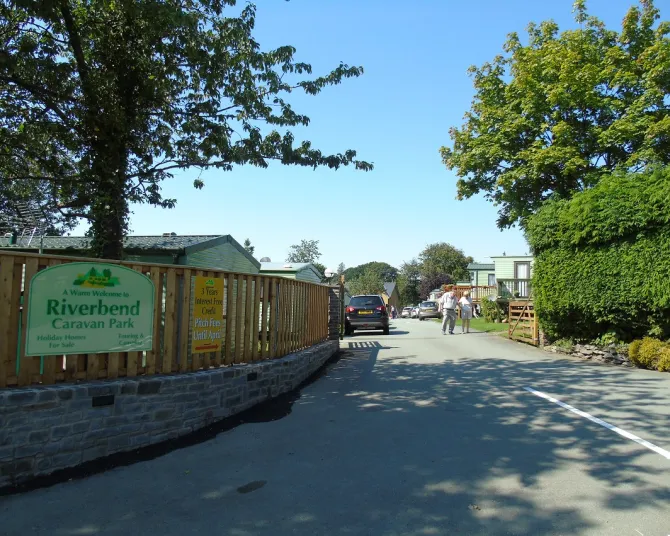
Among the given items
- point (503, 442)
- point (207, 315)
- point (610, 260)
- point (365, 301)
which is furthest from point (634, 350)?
point (365, 301)

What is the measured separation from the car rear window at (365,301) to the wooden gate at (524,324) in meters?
5.71

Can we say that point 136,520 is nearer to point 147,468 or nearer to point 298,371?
point 147,468

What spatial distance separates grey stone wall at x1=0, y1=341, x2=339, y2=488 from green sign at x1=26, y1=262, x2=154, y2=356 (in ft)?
1.35

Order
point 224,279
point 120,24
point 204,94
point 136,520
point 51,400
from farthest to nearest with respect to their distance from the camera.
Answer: point 204,94 → point 120,24 → point 224,279 → point 51,400 → point 136,520

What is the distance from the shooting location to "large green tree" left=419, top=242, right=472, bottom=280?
266 feet

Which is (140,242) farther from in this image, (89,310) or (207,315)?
(89,310)

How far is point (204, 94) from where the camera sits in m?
9.67

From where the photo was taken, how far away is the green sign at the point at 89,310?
4.88 meters

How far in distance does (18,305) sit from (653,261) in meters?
11.2

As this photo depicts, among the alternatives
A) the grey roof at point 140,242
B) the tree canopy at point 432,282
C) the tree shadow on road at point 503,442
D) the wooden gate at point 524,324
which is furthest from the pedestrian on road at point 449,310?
the tree canopy at point 432,282

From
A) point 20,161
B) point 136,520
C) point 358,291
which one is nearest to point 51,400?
point 136,520

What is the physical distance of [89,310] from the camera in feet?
17.3

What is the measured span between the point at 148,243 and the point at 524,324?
11930mm

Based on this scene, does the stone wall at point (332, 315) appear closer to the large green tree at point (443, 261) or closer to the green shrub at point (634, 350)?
the green shrub at point (634, 350)
